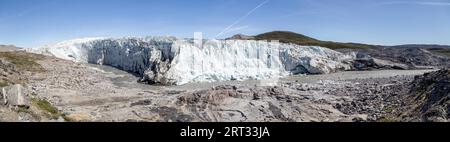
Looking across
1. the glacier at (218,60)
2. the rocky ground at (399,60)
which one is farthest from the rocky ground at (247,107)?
the rocky ground at (399,60)

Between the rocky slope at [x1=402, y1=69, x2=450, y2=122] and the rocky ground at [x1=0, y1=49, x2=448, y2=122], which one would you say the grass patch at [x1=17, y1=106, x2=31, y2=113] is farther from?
the rocky slope at [x1=402, y1=69, x2=450, y2=122]

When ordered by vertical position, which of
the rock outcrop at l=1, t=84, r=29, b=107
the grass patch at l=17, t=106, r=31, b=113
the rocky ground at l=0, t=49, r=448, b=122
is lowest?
the rocky ground at l=0, t=49, r=448, b=122

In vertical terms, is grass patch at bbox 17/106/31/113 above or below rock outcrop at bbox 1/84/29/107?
below

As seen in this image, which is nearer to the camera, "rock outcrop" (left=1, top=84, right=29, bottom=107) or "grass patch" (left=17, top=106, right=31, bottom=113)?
"rock outcrop" (left=1, top=84, right=29, bottom=107)

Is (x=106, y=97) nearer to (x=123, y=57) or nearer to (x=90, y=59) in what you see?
(x=123, y=57)

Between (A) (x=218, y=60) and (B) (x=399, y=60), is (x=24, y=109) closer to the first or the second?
(A) (x=218, y=60)

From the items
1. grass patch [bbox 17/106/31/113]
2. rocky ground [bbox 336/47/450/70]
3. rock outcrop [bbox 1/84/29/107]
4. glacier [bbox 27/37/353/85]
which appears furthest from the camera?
rocky ground [bbox 336/47/450/70]

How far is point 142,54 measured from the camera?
53.2 meters

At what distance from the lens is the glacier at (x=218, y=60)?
43219 mm

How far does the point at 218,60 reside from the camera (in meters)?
46.3

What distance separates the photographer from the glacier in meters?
43.2

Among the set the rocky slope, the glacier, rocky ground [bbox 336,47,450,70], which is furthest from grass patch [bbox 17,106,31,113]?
rocky ground [bbox 336,47,450,70]

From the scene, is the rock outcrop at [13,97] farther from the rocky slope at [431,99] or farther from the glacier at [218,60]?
the glacier at [218,60]
